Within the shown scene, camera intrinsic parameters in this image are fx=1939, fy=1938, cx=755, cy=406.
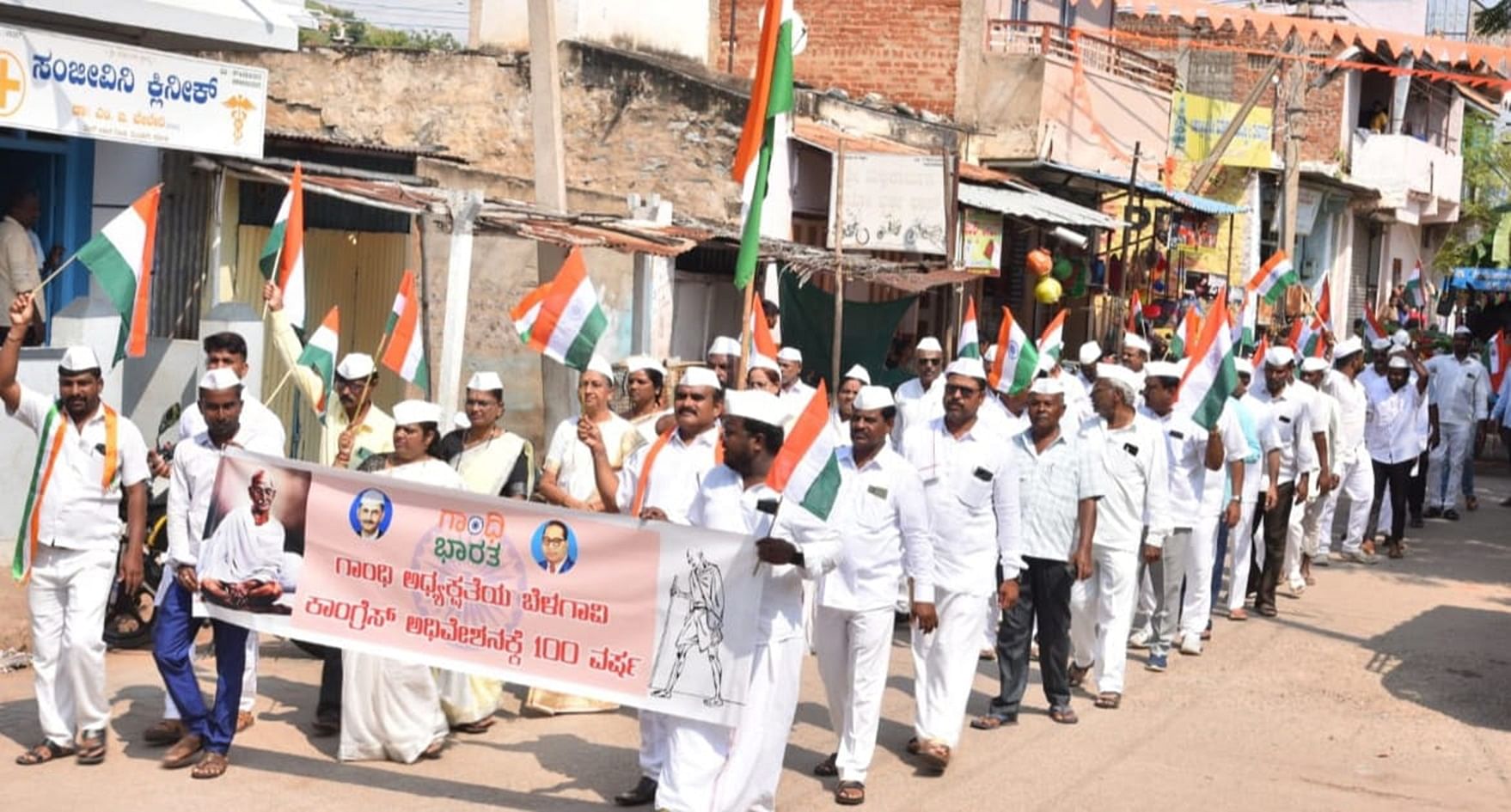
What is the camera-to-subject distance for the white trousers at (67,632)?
25.7 ft

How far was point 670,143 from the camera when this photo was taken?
2019 cm

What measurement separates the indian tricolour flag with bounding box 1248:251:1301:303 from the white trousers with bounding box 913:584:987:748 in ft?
36.0

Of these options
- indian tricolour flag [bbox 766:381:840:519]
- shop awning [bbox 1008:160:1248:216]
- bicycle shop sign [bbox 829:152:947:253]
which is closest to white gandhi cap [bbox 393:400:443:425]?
indian tricolour flag [bbox 766:381:840:519]

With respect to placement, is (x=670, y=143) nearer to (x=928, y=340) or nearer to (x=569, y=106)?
(x=569, y=106)

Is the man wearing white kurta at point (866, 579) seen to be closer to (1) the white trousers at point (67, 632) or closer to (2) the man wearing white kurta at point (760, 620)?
(2) the man wearing white kurta at point (760, 620)

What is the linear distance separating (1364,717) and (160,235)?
8.14m

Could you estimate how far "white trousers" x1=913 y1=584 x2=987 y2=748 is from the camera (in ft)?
28.6

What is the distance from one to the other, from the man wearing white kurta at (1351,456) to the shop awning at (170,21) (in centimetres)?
875

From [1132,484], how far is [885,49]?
15599 mm

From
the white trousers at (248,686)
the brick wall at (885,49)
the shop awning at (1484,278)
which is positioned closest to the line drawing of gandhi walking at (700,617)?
the white trousers at (248,686)

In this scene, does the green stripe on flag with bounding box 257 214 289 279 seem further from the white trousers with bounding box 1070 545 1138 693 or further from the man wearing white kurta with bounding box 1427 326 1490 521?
the man wearing white kurta with bounding box 1427 326 1490 521

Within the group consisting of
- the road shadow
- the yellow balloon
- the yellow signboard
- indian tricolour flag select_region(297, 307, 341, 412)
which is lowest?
the road shadow

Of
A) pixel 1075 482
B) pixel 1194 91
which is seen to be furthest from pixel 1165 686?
pixel 1194 91

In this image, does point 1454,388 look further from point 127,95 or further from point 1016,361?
point 127,95
